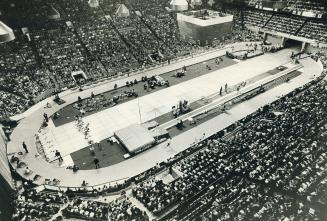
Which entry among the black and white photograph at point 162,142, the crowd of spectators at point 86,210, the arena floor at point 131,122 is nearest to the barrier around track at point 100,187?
the black and white photograph at point 162,142

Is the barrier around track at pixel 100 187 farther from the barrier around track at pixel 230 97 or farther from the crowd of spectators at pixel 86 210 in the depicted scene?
the barrier around track at pixel 230 97

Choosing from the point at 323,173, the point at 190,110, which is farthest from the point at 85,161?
the point at 323,173

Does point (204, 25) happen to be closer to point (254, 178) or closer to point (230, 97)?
point (230, 97)

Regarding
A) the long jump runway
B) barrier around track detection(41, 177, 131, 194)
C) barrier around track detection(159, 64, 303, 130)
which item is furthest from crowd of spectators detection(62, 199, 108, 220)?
barrier around track detection(159, 64, 303, 130)

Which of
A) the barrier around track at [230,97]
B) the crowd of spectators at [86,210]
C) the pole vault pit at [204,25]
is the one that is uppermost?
the pole vault pit at [204,25]

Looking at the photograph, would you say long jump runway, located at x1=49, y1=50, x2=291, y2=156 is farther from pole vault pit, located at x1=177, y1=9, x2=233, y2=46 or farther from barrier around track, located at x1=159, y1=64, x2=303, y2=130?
pole vault pit, located at x1=177, y1=9, x2=233, y2=46

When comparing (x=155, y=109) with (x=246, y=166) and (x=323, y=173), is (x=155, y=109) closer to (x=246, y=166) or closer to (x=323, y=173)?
(x=246, y=166)

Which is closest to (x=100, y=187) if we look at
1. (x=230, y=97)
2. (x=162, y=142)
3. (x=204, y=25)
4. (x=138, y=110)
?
(x=162, y=142)

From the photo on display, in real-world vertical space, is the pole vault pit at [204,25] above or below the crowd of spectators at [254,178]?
above
